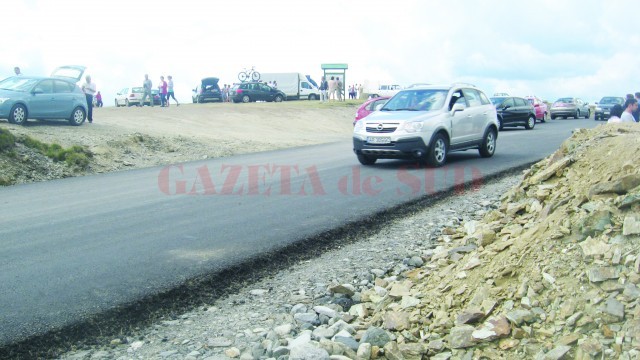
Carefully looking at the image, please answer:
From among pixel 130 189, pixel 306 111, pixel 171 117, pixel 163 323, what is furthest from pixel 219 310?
pixel 306 111

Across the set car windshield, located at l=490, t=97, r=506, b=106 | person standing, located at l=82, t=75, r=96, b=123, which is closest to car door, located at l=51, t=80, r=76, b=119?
person standing, located at l=82, t=75, r=96, b=123

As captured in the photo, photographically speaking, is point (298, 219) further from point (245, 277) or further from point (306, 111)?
point (306, 111)

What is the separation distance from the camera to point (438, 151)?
47.7 feet

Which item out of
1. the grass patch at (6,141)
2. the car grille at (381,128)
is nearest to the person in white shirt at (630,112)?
the car grille at (381,128)

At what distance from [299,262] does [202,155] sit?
13.6 m

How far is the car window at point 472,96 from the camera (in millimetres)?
15875

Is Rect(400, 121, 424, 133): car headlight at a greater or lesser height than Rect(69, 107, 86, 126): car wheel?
lesser

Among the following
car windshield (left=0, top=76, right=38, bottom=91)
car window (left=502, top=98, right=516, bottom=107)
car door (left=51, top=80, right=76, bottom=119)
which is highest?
car windshield (left=0, top=76, right=38, bottom=91)

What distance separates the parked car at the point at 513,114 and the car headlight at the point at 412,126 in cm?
1743

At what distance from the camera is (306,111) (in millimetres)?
40031

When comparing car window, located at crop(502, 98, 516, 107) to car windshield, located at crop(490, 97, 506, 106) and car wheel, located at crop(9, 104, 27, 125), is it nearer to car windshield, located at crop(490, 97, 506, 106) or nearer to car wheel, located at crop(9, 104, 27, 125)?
car windshield, located at crop(490, 97, 506, 106)

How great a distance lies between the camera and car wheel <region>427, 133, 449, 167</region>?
14269mm

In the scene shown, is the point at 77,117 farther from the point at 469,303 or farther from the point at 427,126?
the point at 469,303

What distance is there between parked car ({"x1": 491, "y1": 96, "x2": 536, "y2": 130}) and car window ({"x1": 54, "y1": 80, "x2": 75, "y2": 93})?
19.6 metres
